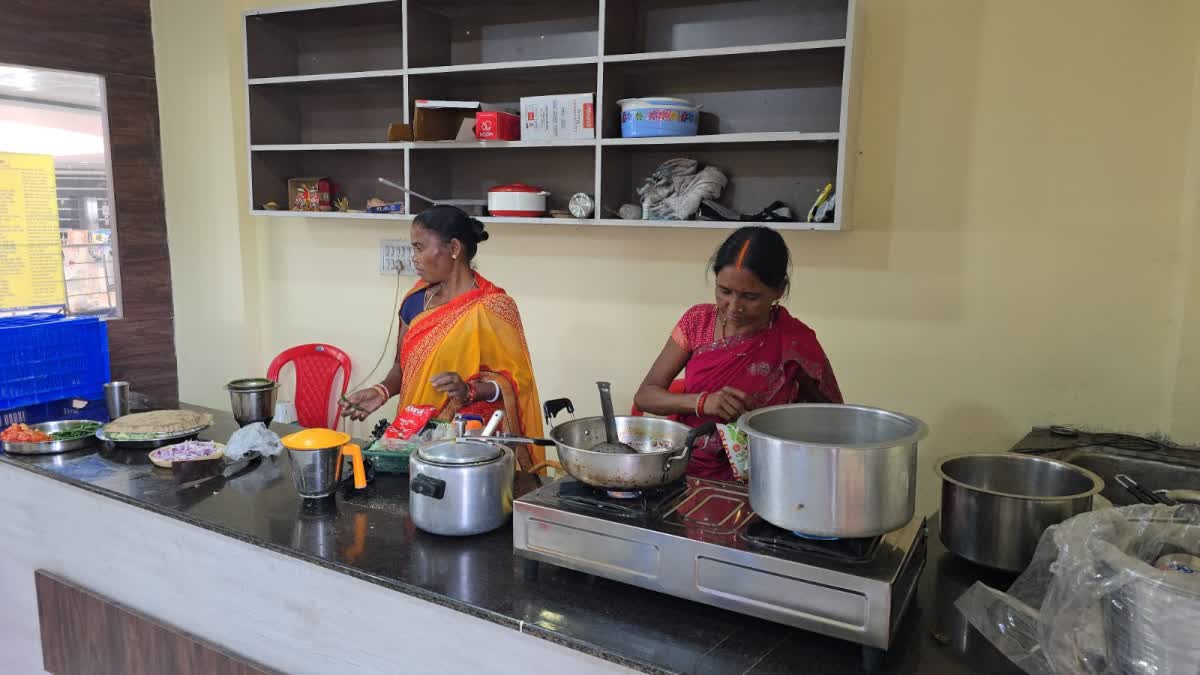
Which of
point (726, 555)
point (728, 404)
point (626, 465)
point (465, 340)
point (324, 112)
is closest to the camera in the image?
point (726, 555)

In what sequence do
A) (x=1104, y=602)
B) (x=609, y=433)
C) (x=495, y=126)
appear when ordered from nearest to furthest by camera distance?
(x=1104, y=602) → (x=609, y=433) → (x=495, y=126)

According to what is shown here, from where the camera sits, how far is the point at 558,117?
258 centimetres

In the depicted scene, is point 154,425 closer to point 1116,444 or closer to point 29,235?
point 29,235

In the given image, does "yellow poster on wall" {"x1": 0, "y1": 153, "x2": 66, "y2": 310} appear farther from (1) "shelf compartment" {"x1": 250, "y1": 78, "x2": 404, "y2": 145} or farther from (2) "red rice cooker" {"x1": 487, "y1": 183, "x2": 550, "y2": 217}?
(2) "red rice cooker" {"x1": 487, "y1": 183, "x2": 550, "y2": 217}

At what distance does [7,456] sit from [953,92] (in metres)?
2.67

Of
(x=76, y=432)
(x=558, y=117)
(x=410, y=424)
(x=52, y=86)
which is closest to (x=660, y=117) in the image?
(x=558, y=117)

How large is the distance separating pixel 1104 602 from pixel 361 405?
1.68 m

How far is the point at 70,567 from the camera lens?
185 cm

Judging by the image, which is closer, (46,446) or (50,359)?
(46,446)

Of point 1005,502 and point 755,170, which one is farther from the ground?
point 755,170

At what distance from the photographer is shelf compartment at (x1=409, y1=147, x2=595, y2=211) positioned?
2.83 metres

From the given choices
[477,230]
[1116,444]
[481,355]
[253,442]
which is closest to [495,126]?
[477,230]

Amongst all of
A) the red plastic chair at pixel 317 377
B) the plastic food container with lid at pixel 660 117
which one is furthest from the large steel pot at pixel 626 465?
the red plastic chair at pixel 317 377

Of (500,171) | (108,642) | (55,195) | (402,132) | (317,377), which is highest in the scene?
(402,132)
